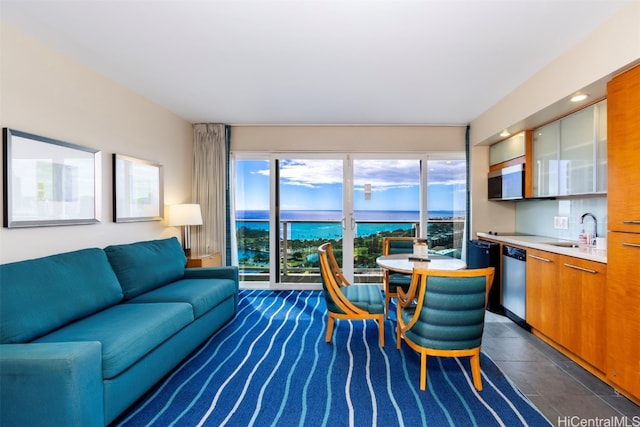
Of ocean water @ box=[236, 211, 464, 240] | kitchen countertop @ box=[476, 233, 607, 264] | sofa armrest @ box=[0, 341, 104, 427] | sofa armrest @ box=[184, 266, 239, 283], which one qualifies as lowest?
sofa armrest @ box=[0, 341, 104, 427]

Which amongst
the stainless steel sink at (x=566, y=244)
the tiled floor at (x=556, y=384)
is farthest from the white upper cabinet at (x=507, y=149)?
the tiled floor at (x=556, y=384)

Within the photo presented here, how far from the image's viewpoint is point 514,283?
10.9 feet

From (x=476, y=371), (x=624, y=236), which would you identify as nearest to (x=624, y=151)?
(x=624, y=236)

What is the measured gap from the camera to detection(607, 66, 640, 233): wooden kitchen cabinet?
6.28 ft

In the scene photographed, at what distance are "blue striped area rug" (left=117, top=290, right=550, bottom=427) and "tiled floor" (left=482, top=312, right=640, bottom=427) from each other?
0.12 metres

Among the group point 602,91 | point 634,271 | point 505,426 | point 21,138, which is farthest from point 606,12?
point 21,138

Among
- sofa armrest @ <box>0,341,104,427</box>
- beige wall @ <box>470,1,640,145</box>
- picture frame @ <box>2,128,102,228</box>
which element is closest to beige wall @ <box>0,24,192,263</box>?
picture frame @ <box>2,128,102,228</box>

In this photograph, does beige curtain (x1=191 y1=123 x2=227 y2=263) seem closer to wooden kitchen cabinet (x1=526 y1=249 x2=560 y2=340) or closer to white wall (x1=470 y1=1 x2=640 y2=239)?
white wall (x1=470 y1=1 x2=640 y2=239)

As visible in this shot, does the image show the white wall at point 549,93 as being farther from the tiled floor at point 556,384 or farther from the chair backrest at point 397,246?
the tiled floor at point 556,384

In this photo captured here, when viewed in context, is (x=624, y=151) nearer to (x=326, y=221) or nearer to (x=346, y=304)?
(x=346, y=304)

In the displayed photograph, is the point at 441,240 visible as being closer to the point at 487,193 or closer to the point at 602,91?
the point at 487,193

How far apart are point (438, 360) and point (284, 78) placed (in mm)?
2921

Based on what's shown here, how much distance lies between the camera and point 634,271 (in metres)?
1.91

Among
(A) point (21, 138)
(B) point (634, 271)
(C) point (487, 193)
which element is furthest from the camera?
(C) point (487, 193)
